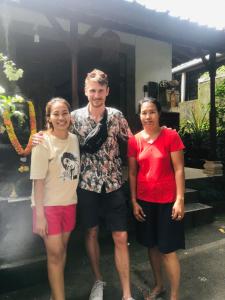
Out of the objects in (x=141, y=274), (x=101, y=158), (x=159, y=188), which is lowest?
(x=141, y=274)

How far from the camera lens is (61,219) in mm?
2816

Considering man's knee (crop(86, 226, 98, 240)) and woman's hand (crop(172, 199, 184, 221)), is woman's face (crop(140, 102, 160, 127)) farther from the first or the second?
man's knee (crop(86, 226, 98, 240))

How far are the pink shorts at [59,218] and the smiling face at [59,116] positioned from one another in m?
0.77

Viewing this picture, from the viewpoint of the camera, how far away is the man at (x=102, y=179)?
298 cm

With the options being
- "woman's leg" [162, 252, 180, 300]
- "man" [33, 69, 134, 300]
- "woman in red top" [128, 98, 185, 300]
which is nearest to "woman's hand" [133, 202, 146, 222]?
"woman in red top" [128, 98, 185, 300]

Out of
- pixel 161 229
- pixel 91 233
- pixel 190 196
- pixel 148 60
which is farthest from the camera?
pixel 148 60

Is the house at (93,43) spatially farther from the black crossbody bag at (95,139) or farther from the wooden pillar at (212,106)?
the black crossbody bag at (95,139)

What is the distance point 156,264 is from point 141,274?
0.75 metres

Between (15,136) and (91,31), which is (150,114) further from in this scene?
(91,31)

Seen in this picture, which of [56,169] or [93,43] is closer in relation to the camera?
[56,169]

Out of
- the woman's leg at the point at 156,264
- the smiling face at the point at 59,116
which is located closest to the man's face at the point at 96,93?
the smiling face at the point at 59,116

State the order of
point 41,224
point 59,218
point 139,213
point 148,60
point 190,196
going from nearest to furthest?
point 41,224, point 59,218, point 139,213, point 190,196, point 148,60

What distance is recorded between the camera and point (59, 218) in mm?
2787

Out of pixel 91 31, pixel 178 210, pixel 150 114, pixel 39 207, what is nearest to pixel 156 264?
pixel 178 210
